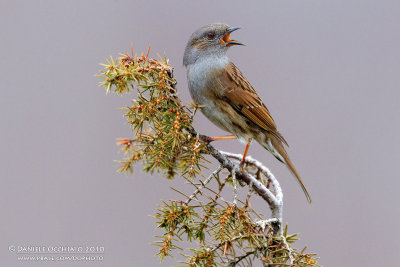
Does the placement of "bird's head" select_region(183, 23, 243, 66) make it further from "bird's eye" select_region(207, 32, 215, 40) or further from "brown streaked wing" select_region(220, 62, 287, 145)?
→ "brown streaked wing" select_region(220, 62, 287, 145)

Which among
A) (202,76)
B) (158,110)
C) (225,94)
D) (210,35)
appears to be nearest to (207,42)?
(210,35)

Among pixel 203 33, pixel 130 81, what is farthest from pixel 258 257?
pixel 203 33

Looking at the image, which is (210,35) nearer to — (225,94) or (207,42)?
(207,42)

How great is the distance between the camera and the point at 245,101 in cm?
318

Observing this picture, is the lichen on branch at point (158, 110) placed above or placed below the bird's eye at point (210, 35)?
below

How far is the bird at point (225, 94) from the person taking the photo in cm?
303

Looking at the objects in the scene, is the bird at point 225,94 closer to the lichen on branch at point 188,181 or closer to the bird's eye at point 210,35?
the bird's eye at point 210,35

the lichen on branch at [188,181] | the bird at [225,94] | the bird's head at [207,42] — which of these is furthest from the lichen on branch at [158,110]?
the bird's head at [207,42]

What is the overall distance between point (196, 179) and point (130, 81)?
0.51m

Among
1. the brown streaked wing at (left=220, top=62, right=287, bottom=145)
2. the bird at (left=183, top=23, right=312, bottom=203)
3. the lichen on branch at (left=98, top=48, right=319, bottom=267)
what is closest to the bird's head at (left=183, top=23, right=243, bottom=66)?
the bird at (left=183, top=23, right=312, bottom=203)

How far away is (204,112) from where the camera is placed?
3.00m

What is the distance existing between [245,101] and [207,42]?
1.77ft

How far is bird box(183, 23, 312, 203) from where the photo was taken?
3.03 metres

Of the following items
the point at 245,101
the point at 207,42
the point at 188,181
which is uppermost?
the point at 207,42
